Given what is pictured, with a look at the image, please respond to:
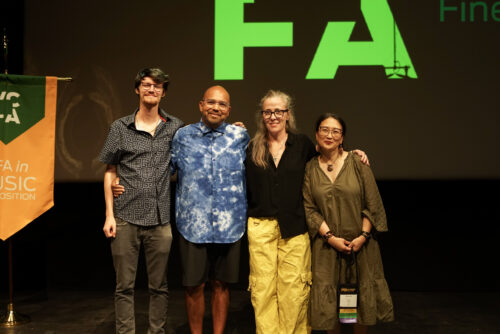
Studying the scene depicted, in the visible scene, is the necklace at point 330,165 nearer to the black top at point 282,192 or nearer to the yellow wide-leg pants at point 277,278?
the black top at point 282,192

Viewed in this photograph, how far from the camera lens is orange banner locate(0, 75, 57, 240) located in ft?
10.7

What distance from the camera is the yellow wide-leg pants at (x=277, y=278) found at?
102 inches

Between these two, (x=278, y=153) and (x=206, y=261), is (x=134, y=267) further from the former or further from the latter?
(x=278, y=153)

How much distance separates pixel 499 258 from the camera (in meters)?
4.10

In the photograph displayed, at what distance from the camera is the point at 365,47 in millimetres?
3736

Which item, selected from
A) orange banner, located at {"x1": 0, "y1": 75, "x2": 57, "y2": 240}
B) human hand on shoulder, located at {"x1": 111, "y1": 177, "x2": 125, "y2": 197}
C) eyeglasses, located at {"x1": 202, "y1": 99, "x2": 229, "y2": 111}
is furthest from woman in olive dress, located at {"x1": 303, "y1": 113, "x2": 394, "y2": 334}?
orange banner, located at {"x1": 0, "y1": 75, "x2": 57, "y2": 240}

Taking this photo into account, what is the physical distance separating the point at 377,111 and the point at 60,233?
2.87 meters

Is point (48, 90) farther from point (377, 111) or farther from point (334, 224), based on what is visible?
point (377, 111)

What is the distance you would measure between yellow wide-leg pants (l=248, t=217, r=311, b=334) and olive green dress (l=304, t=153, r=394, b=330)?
0.08 meters

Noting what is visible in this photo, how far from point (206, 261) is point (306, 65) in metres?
1.84

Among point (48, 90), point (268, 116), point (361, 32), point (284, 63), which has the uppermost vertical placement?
point (361, 32)

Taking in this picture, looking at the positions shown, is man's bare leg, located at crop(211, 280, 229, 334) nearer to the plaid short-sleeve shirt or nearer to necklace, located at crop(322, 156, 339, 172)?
the plaid short-sleeve shirt

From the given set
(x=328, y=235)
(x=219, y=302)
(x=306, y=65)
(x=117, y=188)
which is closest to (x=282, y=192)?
(x=328, y=235)

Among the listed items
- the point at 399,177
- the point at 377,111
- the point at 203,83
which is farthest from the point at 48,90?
the point at 399,177
